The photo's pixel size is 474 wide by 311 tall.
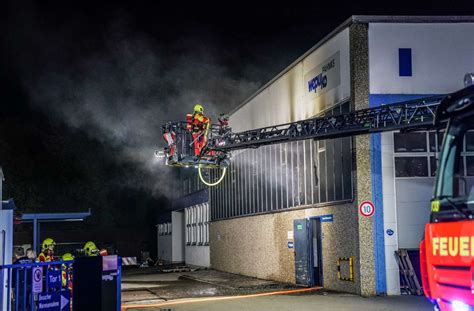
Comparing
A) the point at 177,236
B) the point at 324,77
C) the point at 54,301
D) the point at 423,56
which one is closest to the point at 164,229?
the point at 177,236

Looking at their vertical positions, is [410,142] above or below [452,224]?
above

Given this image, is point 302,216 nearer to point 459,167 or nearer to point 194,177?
point 459,167

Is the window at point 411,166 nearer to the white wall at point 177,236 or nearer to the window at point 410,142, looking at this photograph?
the window at point 410,142

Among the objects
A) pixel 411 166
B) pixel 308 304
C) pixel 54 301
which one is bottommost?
pixel 308 304

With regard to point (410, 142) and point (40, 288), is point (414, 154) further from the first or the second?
point (40, 288)

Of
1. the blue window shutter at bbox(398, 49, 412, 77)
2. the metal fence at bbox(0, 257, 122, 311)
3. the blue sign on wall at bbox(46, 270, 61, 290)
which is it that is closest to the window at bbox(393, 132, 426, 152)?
the blue window shutter at bbox(398, 49, 412, 77)

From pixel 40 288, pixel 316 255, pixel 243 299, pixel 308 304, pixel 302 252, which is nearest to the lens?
pixel 40 288

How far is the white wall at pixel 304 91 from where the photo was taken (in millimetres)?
17062

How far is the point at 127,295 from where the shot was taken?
60.9 ft

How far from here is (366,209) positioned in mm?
15914

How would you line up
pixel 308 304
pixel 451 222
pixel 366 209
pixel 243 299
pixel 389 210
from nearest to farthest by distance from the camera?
pixel 451 222 → pixel 308 304 → pixel 366 209 → pixel 389 210 → pixel 243 299

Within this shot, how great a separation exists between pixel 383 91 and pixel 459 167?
950 centimetres

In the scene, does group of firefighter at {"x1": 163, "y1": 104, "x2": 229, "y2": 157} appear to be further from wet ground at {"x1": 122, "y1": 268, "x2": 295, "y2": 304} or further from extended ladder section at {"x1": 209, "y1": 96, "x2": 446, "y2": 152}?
wet ground at {"x1": 122, "y1": 268, "x2": 295, "y2": 304}

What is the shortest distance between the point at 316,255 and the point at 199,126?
528 centimetres
